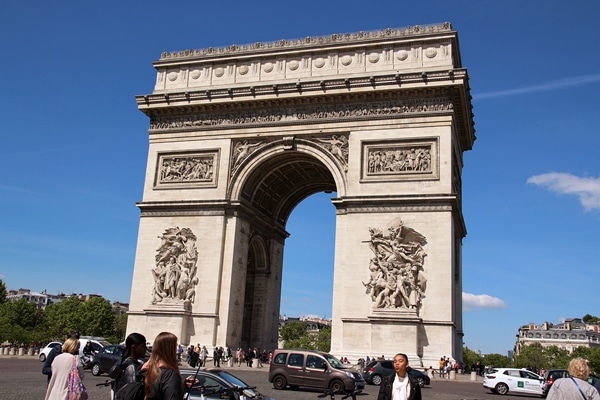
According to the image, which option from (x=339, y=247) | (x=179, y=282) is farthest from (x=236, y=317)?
(x=339, y=247)

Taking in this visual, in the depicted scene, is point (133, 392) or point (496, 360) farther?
point (496, 360)

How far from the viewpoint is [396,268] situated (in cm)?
2833

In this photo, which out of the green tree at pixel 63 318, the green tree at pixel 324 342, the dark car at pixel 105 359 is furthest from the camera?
the green tree at pixel 324 342

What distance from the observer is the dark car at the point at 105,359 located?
2176 cm

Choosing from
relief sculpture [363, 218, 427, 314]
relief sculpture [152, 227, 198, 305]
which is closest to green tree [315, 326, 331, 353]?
relief sculpture [152, 227, 198, 305]

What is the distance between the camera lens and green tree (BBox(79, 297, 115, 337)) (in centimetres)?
7969

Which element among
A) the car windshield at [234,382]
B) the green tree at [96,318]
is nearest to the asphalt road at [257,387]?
the car windshield at [234,382]

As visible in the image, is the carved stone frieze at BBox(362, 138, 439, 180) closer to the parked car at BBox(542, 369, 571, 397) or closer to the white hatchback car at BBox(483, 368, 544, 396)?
the white hatchback car at BBox(483, 368, 544, 396)

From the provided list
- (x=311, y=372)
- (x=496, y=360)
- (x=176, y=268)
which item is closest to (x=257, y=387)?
(x=311, y=372)

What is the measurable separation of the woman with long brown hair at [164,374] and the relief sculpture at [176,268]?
1063 inches

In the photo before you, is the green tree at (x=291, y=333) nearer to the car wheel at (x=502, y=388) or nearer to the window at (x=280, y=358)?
the car wheel at (x=502, y=388)

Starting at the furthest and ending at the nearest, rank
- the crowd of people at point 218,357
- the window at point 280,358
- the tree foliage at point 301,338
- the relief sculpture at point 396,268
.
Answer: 1. the tree foliage at point 301,338
2. the relief sculpture at point 396,268
3. the crowd of people at point 218,357
4. the window at point 280,358

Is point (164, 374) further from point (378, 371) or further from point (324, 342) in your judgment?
point (324, 342)

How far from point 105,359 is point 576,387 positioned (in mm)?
19157
